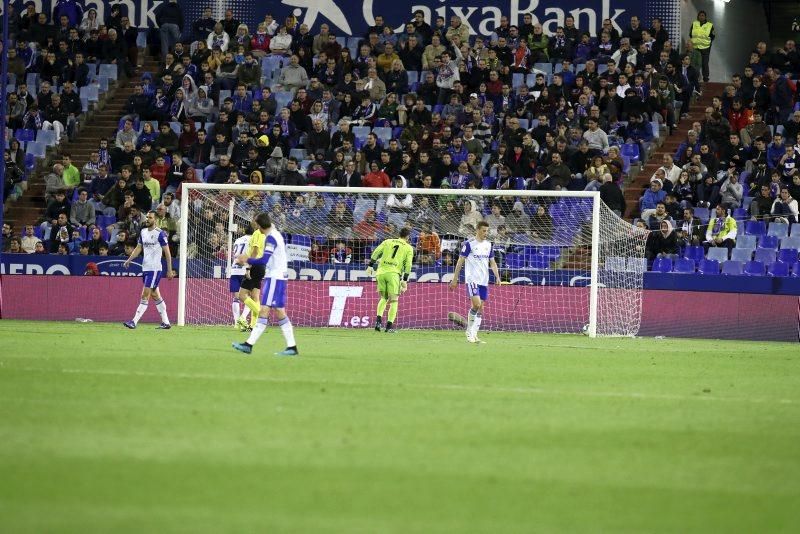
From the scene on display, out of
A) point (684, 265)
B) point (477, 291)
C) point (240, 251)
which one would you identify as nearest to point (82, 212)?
point (240, 251)

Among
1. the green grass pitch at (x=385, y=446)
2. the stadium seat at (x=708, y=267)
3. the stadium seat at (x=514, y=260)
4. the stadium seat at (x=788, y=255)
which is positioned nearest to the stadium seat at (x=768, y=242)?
the stadium seat at (x=788, y=255)

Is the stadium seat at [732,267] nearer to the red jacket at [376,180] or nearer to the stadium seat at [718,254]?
the stadium seat at [718,254]

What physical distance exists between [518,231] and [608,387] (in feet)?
46.2

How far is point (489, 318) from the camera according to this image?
95.4 feet

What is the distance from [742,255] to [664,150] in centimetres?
520

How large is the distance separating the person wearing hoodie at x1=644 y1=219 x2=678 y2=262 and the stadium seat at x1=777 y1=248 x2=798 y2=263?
7.45 feet

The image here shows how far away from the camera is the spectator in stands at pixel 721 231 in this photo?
29.0 meters

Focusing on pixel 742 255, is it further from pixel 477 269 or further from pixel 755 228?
pixel 477 269

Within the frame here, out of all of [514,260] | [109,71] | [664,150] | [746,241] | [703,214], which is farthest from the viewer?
[109,71]

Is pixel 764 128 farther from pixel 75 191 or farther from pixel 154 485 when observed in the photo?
pixel 154 485

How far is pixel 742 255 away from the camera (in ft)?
95.2

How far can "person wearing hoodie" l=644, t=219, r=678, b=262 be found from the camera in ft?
94.9

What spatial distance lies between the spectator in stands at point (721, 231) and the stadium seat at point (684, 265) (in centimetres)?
66

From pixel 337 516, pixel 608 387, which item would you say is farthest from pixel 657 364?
pixel 337 516
